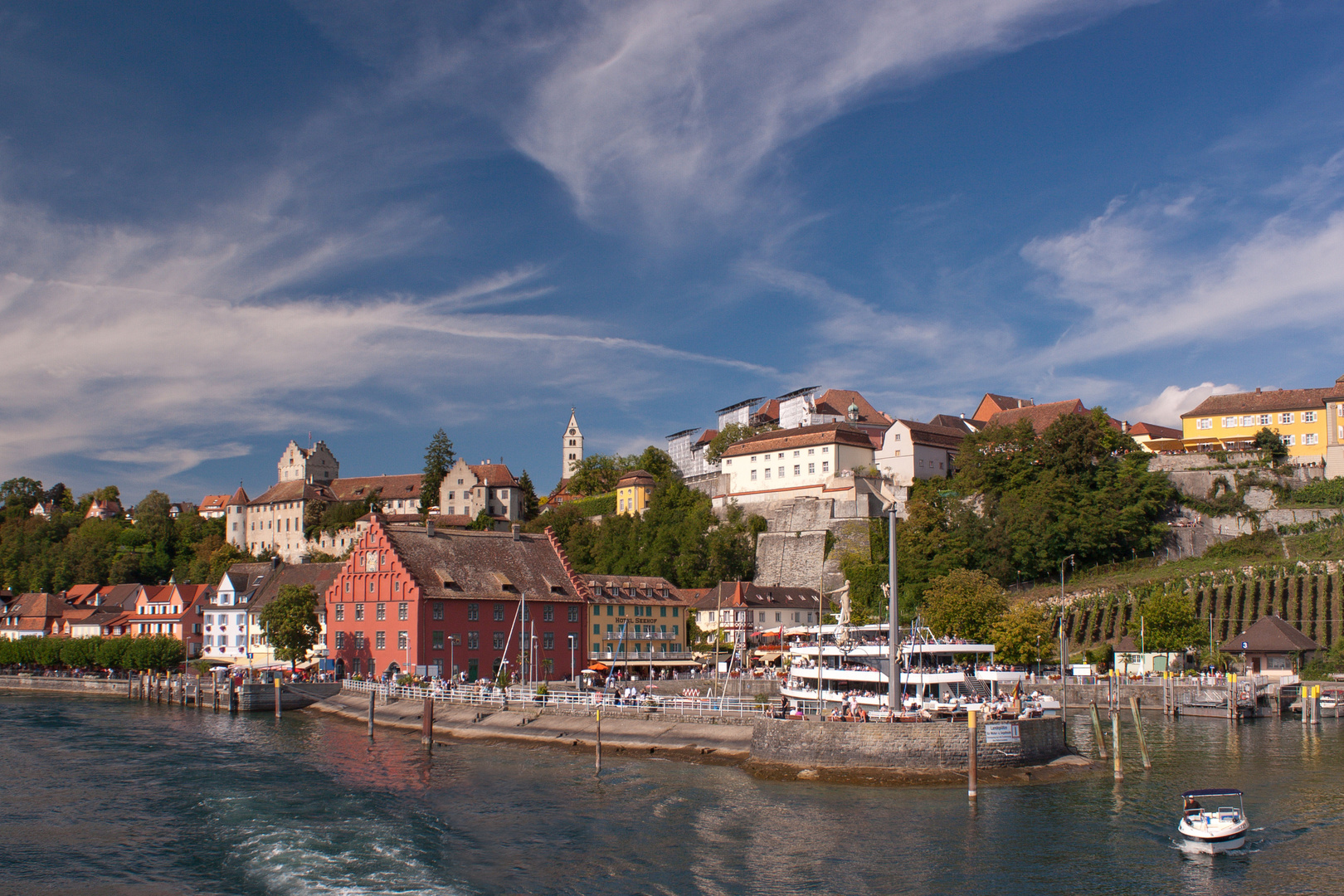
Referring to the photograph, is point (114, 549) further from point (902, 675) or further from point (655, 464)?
point (902, 675)

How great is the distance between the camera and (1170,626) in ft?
236

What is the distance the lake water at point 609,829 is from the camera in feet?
85.0

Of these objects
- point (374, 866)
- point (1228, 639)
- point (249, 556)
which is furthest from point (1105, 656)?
point (249, 556)

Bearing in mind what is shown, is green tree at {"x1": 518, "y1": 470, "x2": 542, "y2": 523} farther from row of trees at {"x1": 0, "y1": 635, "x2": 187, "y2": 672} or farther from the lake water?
the lake water

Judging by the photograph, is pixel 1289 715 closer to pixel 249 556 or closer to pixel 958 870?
pixel 958 870

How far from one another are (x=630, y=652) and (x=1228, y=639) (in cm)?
4234

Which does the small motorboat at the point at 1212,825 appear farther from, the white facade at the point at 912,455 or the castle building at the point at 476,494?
the castle building at the point at 476,494

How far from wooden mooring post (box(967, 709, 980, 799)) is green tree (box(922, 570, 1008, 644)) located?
39677mm

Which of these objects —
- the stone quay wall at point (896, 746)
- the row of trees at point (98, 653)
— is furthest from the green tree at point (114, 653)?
the stone quay wall at point (896, 746)

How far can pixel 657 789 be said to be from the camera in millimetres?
36500

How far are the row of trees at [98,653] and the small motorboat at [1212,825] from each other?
3345 inches

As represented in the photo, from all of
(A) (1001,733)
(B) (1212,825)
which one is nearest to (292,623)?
(A) (1001,733)

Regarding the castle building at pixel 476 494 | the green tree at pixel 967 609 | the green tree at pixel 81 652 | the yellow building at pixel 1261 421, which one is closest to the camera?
the green tree at pixel 967 609

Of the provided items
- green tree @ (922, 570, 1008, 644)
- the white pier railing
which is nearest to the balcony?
the white pier railing
